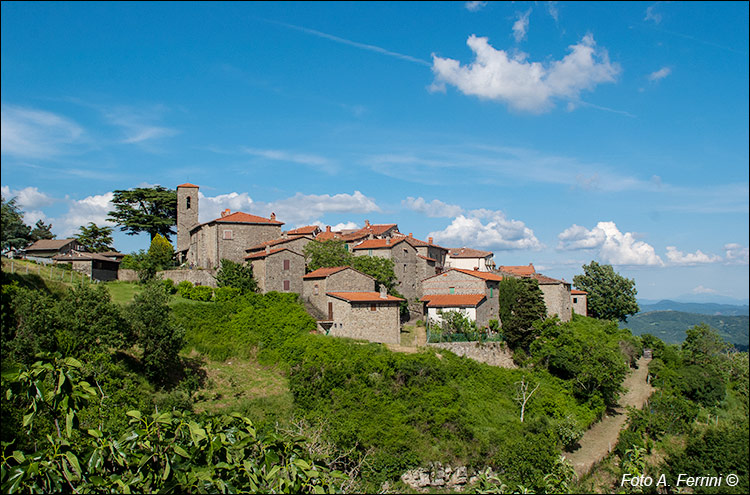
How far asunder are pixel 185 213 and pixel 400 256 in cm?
1981

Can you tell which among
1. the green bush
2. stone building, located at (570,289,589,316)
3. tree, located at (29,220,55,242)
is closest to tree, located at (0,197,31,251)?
tree, located at (29,220,55,242)

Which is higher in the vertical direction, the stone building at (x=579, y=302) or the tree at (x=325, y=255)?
the tree at (x=325, y=255)

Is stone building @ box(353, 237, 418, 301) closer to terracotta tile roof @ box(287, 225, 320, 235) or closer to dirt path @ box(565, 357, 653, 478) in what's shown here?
terracotta tile roof @ box(287, 225, 320, 235)

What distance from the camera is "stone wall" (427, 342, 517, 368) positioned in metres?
33.0

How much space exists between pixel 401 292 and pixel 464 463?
16.6 metres

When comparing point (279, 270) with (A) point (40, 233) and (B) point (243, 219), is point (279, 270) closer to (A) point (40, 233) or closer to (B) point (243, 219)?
(B) point (243, 219)

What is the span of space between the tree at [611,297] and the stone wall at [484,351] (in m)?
25.0

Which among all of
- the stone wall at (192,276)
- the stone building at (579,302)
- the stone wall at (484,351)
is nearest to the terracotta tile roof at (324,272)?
the stone wall at (192,276)

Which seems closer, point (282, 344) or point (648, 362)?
point (282, 344)

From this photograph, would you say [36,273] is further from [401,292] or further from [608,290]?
[608,290]

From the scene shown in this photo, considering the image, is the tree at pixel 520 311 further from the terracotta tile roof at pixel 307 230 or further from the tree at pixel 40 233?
the tree at pixel 40 233

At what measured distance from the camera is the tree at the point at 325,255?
3769cm

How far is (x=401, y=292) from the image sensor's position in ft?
133

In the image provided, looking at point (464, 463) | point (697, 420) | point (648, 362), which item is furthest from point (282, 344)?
point (648, 362)
